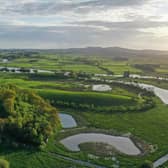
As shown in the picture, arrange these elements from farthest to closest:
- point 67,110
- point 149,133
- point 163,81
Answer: point 163,81 < point 67,110 < point 149,133

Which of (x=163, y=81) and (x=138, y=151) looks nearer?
(x=138, y=151)

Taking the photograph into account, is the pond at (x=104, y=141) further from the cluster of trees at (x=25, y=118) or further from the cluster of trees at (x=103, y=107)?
the cluster of trees at (x=103, y=107)

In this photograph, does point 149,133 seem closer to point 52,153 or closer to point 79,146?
point 79,146

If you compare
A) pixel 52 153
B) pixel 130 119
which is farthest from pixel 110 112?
pixel 52 153

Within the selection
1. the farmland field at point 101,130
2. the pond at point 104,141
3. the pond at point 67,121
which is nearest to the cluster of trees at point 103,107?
the farmland field at point 101,130

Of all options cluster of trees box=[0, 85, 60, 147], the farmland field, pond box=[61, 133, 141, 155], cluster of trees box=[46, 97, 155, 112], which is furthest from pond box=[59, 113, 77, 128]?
cluster of trees box=[0, 85, 60, 147]

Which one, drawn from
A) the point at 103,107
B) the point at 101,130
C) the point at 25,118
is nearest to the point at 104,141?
the point at 101,130
